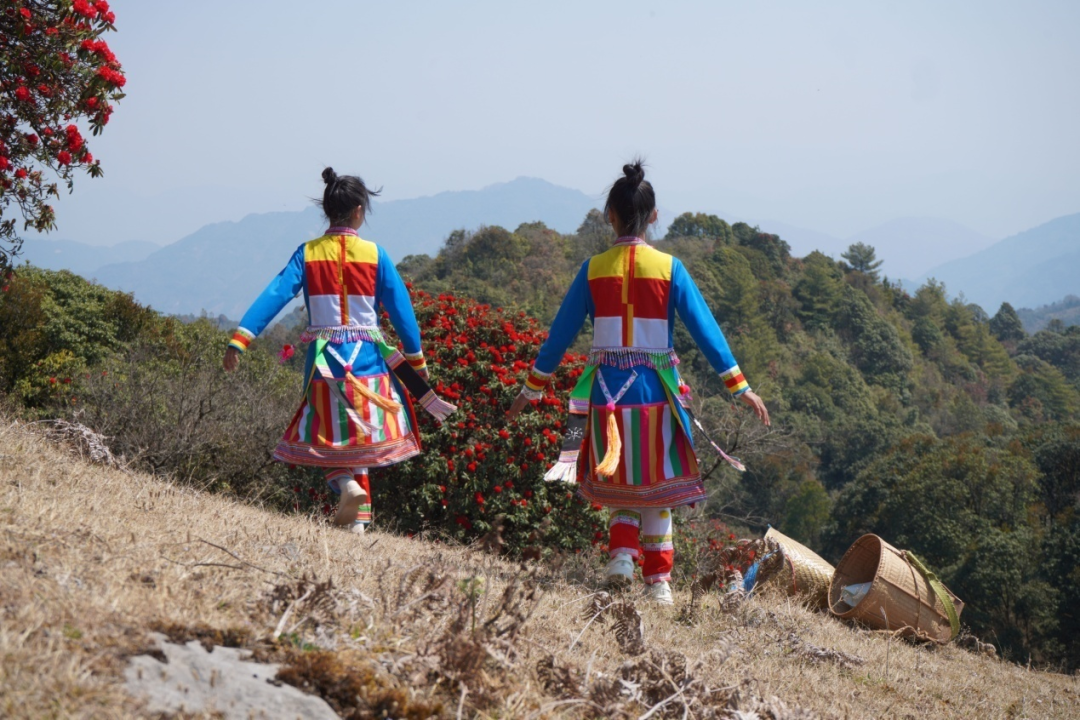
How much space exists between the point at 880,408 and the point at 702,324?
153 feet

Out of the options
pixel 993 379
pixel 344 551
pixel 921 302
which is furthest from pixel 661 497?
pixel 921 302

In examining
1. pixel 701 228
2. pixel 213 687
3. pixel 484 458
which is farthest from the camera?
pixel 701 228

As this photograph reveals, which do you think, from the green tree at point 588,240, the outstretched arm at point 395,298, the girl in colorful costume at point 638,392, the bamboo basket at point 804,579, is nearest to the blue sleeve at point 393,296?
the outstretched arm at point 395,298

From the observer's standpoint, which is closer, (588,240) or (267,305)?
(267,305)

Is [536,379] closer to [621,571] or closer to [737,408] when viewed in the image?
[621,571]

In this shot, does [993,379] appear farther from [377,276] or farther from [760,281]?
[377,276]

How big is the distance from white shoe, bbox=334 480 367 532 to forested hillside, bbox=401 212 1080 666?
14.7ft

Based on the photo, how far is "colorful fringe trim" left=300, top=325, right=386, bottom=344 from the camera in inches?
200

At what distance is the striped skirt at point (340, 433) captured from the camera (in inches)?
198

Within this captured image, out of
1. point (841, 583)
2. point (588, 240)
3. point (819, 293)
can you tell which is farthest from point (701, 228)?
point (841, 583)

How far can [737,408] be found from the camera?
17.5 m

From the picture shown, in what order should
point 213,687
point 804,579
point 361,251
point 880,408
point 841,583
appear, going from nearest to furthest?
1. point 213,687
2. point 361,251
3. point 804,579
4. point 841,583
5. point 880,408

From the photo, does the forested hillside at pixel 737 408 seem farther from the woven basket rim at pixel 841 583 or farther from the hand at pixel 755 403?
the woven basket rim at pixel 841 583

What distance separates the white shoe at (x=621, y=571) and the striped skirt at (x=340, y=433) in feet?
4.16
